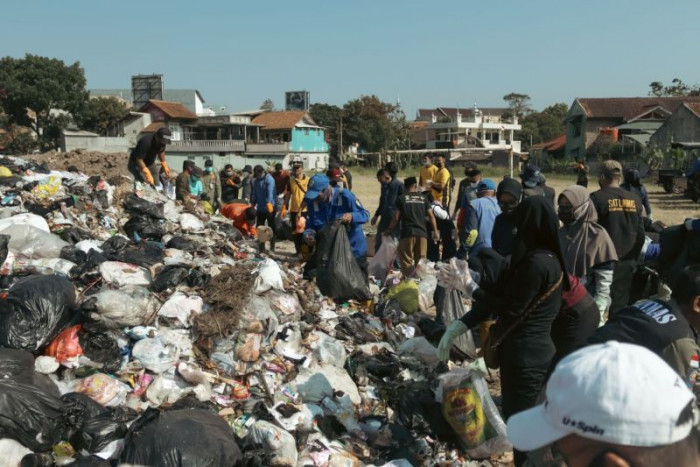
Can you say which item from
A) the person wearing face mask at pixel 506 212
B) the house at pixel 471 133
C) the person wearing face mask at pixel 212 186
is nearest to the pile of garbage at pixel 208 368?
the person wearing face mask at pixel 506 212

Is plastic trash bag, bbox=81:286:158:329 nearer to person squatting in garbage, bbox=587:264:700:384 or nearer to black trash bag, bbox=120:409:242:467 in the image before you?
black trash bag, bbox=120:409:242:467

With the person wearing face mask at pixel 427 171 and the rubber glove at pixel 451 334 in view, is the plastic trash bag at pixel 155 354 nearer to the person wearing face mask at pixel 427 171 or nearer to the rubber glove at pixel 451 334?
the rubber glove at pixel 451 334

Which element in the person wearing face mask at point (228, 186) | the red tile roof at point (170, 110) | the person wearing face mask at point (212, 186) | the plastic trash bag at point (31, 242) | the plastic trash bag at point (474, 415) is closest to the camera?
the plastic trash bag at point (474, 415)

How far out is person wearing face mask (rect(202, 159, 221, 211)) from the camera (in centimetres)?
1130

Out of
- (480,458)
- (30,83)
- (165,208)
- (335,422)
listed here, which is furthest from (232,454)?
(30,83)

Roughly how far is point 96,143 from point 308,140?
19297mm

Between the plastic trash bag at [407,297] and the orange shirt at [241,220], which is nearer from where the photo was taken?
the plastic trash bag at [407,297]

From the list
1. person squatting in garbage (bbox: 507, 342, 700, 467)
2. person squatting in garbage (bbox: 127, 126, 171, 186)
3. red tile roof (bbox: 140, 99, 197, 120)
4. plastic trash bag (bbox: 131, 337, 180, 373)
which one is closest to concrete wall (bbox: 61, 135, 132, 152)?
red tile roof (bbox: 140, 99, 197, 120)

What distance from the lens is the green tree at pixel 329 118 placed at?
210ft

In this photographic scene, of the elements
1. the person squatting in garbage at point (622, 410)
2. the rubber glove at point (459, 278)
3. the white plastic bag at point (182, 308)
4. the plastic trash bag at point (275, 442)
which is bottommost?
the plastic trash bag at point (275, 442)

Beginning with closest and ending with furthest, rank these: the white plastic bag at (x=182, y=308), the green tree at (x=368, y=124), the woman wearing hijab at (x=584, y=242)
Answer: the woman wearing hijab at (x=584, y=242), the white plastic bag at (x=182, y=308), the green tree at (x=368, y=124)

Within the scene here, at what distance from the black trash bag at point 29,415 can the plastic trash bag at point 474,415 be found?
7.46 ft

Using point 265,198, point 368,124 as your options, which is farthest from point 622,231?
point 368,124

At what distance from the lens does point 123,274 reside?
5.36 m
